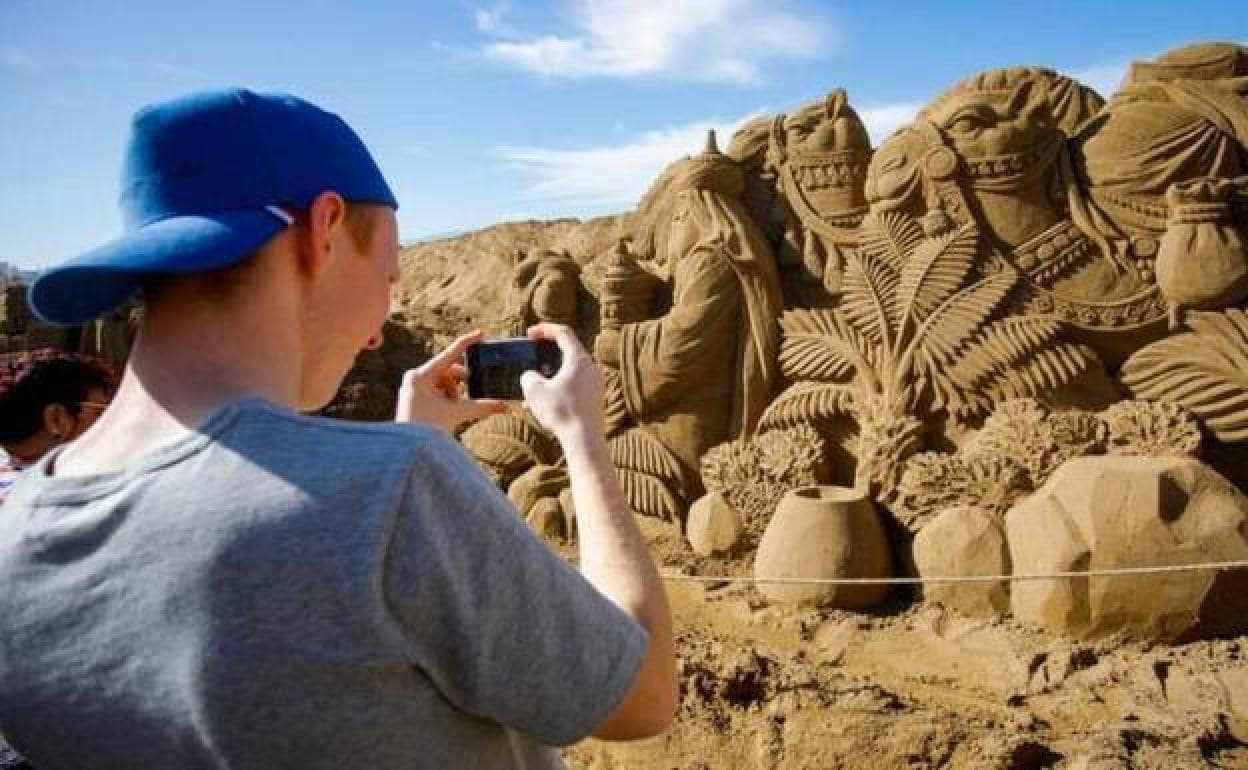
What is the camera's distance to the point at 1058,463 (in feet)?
13.5

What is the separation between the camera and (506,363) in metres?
1.90

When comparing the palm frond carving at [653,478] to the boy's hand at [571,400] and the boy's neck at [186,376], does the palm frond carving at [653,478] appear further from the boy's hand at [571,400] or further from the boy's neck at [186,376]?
the boy's neck at [186,376]

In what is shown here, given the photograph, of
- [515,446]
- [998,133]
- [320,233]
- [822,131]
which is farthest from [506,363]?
[515,446]

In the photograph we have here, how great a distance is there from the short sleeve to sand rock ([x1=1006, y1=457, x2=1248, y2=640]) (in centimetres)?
350

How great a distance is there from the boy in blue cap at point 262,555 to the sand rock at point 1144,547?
11.2ft

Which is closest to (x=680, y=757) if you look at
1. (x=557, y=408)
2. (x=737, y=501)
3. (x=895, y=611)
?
(x=895, y=611)

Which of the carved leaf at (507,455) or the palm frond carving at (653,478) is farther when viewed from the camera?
the carved leaf at (507,455)

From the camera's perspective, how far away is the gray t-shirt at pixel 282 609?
66 centimetres

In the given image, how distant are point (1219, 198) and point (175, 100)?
15.2 feet

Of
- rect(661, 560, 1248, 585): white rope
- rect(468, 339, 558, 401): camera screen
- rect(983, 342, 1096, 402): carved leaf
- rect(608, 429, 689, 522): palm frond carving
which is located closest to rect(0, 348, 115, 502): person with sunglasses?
rect(468, 339, 558, 401): camera screen

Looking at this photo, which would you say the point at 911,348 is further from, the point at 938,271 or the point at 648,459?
the point at 648,459

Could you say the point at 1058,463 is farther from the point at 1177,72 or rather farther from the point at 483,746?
the point at 483,746

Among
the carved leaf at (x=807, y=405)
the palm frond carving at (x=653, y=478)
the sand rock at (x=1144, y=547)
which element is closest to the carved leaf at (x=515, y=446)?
the palm frond carving at (x=653, y=478)

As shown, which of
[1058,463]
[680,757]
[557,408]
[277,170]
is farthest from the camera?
[1058,463]
